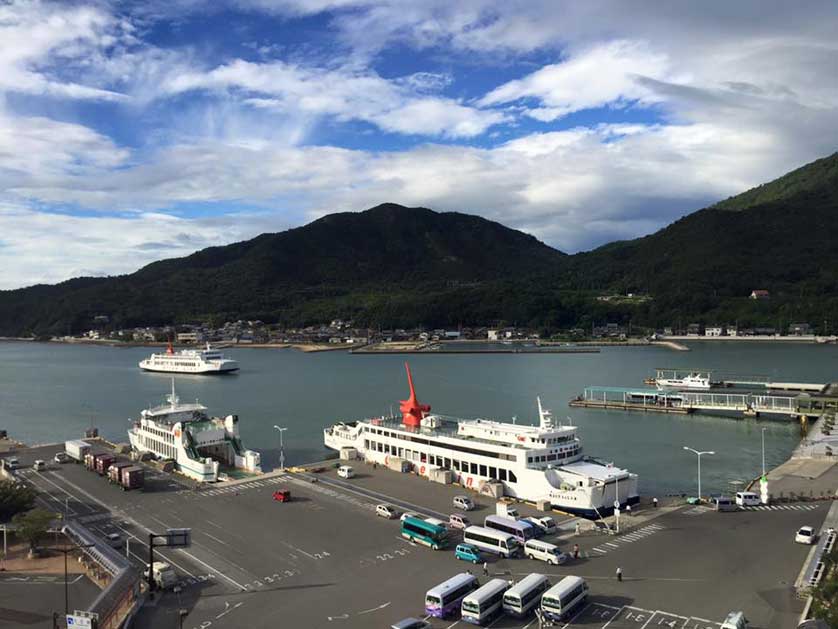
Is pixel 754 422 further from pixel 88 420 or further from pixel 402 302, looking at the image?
pixel 402 302

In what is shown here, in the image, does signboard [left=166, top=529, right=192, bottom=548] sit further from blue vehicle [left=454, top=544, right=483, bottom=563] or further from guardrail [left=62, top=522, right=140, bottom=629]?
blue vehicle [left=454, top=544, right=483, bottom=563]

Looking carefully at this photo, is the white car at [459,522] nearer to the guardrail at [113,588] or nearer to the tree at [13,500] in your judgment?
the guardrail at [113,588]

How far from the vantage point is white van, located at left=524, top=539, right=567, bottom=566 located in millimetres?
18375

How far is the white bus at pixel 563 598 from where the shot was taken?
588 inches

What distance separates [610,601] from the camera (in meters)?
16.0

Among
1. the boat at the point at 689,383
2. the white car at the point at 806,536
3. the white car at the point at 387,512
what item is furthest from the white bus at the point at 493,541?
the boat at the point at 689,383

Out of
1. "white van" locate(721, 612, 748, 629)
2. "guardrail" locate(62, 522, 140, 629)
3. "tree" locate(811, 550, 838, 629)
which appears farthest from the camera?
"guardrail" locate(62, 522, 140, 629)

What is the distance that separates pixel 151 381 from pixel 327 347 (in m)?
51.4

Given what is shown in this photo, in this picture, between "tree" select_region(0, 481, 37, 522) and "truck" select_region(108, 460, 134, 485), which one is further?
"truck" select_region(108, 460, 134, 485)

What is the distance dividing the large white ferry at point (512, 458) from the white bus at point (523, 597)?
793cm

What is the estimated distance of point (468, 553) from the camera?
18.7 metres

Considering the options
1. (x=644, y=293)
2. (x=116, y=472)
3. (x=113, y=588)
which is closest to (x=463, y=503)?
(x=113, y=588)

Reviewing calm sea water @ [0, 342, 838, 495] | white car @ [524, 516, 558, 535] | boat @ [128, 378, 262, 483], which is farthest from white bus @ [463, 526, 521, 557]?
boat @ [128, 378, 262, 483]

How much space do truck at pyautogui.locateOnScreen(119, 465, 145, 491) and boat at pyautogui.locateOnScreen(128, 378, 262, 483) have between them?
2.57m
